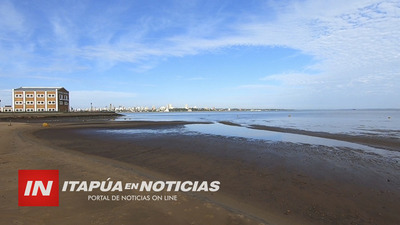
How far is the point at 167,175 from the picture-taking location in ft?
30.6

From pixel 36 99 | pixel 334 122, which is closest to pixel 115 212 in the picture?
pixel 334 122

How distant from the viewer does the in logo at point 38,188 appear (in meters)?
5.94

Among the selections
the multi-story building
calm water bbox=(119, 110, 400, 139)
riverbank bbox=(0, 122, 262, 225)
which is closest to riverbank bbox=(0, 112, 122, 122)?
the multi-story building

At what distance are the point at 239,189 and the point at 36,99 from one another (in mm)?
121022

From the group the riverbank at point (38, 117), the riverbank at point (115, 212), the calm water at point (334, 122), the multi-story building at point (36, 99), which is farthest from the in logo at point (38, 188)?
the multi-story building at point (36, 99)

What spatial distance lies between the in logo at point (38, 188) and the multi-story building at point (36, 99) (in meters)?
111

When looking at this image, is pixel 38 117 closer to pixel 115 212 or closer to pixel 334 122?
pixel 115 212

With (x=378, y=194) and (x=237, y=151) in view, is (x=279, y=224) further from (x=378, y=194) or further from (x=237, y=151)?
(x=237, y=151)

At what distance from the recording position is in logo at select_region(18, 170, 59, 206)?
5938mm

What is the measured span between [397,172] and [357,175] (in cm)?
217

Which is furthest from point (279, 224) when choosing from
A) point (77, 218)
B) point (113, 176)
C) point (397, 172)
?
point (397, 172)

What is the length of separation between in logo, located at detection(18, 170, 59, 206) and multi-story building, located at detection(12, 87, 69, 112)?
365 feet

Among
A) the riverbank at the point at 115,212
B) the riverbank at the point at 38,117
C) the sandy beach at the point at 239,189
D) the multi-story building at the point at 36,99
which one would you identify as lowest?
the riverbank at the point at 38,117

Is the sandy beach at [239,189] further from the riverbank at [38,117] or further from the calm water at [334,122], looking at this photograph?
the riverbank at [38,117]
